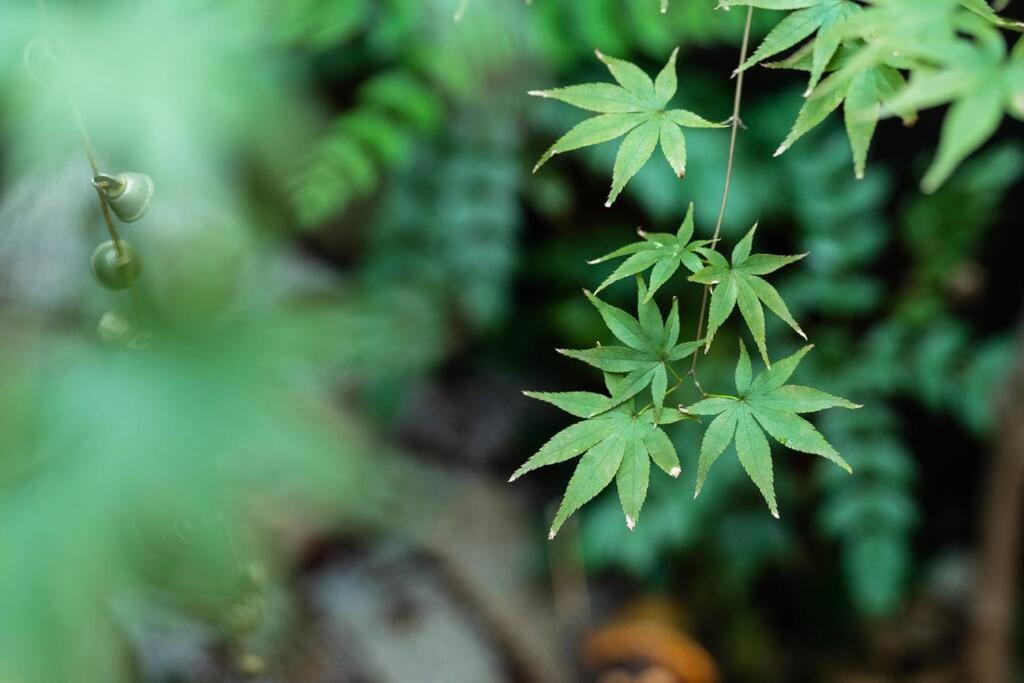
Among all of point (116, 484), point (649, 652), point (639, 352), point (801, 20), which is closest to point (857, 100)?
point (801, 20)

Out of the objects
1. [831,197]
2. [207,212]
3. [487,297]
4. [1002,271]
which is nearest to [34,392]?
[207,212]

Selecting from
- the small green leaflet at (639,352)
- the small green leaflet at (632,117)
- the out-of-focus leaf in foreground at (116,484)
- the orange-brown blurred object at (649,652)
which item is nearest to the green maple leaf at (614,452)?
the small green leaflet at (639,352)

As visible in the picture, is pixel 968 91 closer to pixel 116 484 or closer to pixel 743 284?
pixel 743 284

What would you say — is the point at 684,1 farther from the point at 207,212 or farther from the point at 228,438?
the point at 228,438

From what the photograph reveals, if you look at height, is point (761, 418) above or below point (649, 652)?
Result: above

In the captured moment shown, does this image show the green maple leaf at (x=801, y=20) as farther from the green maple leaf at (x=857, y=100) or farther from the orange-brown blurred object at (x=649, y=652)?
the orange-brown blurred object at (x=649, y=652)

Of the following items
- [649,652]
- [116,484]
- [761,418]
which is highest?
[761,418]

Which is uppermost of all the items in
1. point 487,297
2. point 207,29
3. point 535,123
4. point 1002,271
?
point 207,29
